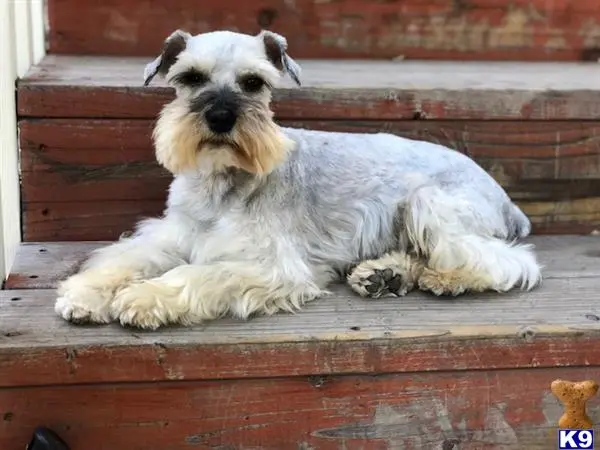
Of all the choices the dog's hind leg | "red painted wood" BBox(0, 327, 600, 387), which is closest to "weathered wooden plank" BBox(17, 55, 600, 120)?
the dog's hind leg

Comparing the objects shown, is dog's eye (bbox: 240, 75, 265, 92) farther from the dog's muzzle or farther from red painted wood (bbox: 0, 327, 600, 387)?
red painted wood (bbox: 0, 327, 600, 387)

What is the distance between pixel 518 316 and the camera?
96.5 inches

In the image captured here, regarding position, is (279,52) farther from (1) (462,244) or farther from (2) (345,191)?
(1) (462,244)

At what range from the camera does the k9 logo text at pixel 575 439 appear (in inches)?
92.7

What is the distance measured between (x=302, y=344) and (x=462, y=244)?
2.50 ft

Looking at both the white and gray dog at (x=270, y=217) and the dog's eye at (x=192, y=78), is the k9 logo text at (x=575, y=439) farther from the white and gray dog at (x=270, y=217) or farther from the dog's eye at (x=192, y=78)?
the dog's eye at (x=192, y=78)

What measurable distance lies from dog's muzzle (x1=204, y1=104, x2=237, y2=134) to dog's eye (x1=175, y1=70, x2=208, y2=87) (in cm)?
18

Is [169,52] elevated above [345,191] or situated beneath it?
elevated above

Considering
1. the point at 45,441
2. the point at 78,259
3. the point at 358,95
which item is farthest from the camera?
the point at 358,95

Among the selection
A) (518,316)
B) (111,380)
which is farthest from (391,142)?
(111,380)

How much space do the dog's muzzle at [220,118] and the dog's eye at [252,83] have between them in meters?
0.17

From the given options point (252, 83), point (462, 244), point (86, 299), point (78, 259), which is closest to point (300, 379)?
point (86, 299)

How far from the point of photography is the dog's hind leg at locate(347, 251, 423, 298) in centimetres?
260

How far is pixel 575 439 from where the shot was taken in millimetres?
2367
